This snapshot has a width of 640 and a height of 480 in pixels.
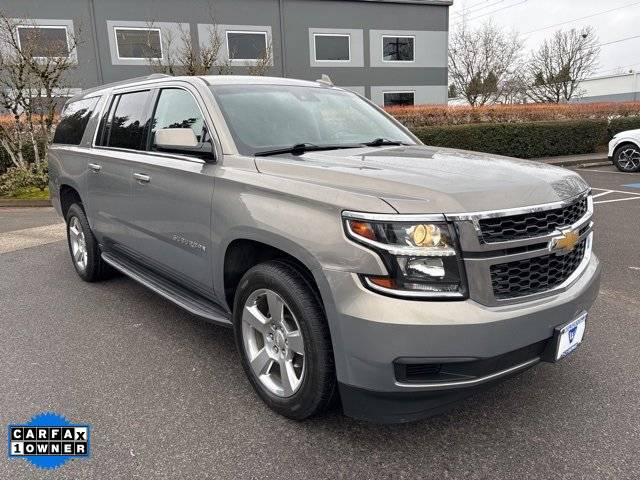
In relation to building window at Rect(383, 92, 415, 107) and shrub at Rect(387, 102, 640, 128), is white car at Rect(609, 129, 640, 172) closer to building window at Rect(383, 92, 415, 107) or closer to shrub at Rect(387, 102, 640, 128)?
shrub at Rect(387, 102, 640, 128)

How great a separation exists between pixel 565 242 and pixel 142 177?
111 inches

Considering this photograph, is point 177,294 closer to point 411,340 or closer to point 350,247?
point 350,247

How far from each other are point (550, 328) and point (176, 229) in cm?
231

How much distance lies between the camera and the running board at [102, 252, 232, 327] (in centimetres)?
325

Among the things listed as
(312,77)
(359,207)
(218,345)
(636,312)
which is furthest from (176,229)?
(312,77)

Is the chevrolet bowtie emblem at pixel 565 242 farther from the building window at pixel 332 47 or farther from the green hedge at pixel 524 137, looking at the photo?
the building window at pixel 332 47

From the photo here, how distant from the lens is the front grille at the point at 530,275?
2293mm

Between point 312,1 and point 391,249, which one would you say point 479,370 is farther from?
point 312,1

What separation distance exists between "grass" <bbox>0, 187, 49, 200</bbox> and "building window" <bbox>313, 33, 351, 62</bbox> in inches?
709

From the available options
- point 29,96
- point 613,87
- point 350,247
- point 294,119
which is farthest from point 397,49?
point 613,87

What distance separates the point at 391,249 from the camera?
7.18 feet

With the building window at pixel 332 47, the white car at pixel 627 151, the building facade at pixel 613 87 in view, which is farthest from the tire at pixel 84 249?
the building facade at pixel 613 87

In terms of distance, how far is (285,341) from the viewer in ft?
8.94

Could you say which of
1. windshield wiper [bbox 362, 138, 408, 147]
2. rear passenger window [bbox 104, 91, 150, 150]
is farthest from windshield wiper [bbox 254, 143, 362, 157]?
rear passenger window [bbox 104, 91, 150, 150]
